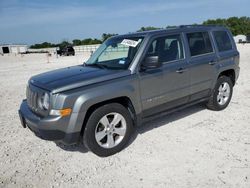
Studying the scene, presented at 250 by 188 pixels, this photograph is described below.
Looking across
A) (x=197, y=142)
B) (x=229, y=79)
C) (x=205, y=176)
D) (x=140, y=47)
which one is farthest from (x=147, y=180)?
(x=229, y=79)

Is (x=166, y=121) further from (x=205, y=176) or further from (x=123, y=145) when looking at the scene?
(x=205, y=176)

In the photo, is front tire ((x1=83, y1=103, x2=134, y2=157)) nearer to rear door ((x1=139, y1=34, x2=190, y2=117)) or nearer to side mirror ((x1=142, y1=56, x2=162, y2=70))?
rear door ((x1=139, y1=34, x2=190, y2=117))

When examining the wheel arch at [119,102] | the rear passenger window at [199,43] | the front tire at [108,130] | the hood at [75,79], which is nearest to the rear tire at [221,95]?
the rear passenger window at [199,43]

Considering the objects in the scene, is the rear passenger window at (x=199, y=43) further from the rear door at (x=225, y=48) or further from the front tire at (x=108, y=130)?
the front tire at (x=108, y=130)

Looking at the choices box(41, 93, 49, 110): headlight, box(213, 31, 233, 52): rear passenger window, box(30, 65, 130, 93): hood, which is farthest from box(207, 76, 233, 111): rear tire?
box(41, 93, 49, 110): headlight

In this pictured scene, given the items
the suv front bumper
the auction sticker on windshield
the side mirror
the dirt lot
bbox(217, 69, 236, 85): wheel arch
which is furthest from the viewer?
bbox(217, 69, 236, 85): wheel arch

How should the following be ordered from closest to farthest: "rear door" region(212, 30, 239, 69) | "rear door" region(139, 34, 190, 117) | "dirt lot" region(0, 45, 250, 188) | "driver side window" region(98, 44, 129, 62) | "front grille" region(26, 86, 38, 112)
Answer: "dirt lot" region(0, 45, 250, 188)
"front grille" region(26, 86, 38, 112)
"rear door" region(139, 34, 190, 117)
"driver side window" region(98, 44, 129, 62)
"rear door" region(212, 30, 239, 69)

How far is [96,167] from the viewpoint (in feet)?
12.4

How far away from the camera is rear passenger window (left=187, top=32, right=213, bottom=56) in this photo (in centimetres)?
504

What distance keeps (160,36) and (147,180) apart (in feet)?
8.27

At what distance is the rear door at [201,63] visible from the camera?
500 centimetres

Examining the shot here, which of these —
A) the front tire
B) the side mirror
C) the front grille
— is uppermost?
the side mirror

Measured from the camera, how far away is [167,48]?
472 cm

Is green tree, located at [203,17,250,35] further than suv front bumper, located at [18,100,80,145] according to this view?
Yes
